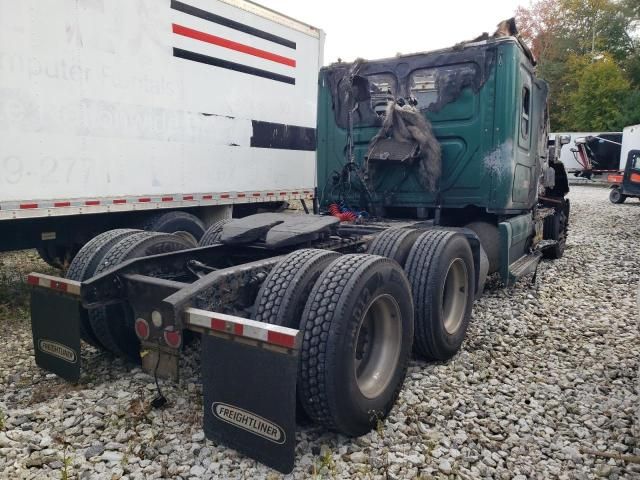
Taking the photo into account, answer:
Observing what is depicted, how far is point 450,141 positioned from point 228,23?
3.54 meters

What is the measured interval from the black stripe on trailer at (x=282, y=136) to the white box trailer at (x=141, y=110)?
0.09 ft

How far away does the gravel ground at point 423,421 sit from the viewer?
273 centimetres

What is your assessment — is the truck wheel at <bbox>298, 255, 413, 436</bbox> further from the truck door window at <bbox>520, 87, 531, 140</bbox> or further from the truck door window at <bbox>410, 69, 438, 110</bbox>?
the truck door window at <bbox>520, 87, 531, 140</bbox>

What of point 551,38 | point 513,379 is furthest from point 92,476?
point 551,38

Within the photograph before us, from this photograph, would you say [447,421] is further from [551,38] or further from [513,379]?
[551,38]

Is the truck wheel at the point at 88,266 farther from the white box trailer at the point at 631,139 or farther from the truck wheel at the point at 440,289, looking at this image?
the white box trailer at the point at 631,139

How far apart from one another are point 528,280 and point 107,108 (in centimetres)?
578

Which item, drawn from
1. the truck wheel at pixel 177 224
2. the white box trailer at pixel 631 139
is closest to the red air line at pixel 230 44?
the truck wheel at pixel 177 224

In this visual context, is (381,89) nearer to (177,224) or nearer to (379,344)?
(177,224)

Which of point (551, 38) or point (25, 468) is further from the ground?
point (551, 38)

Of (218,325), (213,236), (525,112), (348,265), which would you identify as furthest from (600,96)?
(218,325)

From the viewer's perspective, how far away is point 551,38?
40812 mm

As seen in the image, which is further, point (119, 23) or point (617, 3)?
point (617, 3)

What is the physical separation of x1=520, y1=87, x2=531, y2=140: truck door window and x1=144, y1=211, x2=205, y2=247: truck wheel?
161 inches
